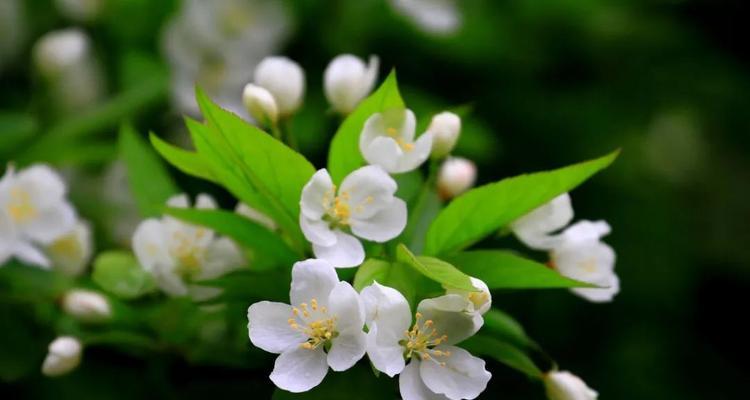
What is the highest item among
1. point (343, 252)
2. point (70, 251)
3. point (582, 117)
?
point (343, 252)

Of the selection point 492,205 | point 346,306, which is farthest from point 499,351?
point 346,306

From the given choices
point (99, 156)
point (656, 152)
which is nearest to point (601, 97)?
point (656, 152)

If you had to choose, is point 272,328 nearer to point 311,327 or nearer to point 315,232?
point 311,327

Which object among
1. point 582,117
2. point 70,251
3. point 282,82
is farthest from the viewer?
point 582,117

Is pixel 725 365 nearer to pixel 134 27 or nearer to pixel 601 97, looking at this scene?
pixel 601 97

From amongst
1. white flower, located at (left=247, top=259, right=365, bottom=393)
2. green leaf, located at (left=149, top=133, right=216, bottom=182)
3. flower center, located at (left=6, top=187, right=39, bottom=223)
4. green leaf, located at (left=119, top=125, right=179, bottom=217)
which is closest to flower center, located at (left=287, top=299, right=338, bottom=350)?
white flower, located at (left=247, top=259, right=365, bottom=393)

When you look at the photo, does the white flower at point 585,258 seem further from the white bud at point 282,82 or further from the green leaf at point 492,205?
the white bud at point 282,82
